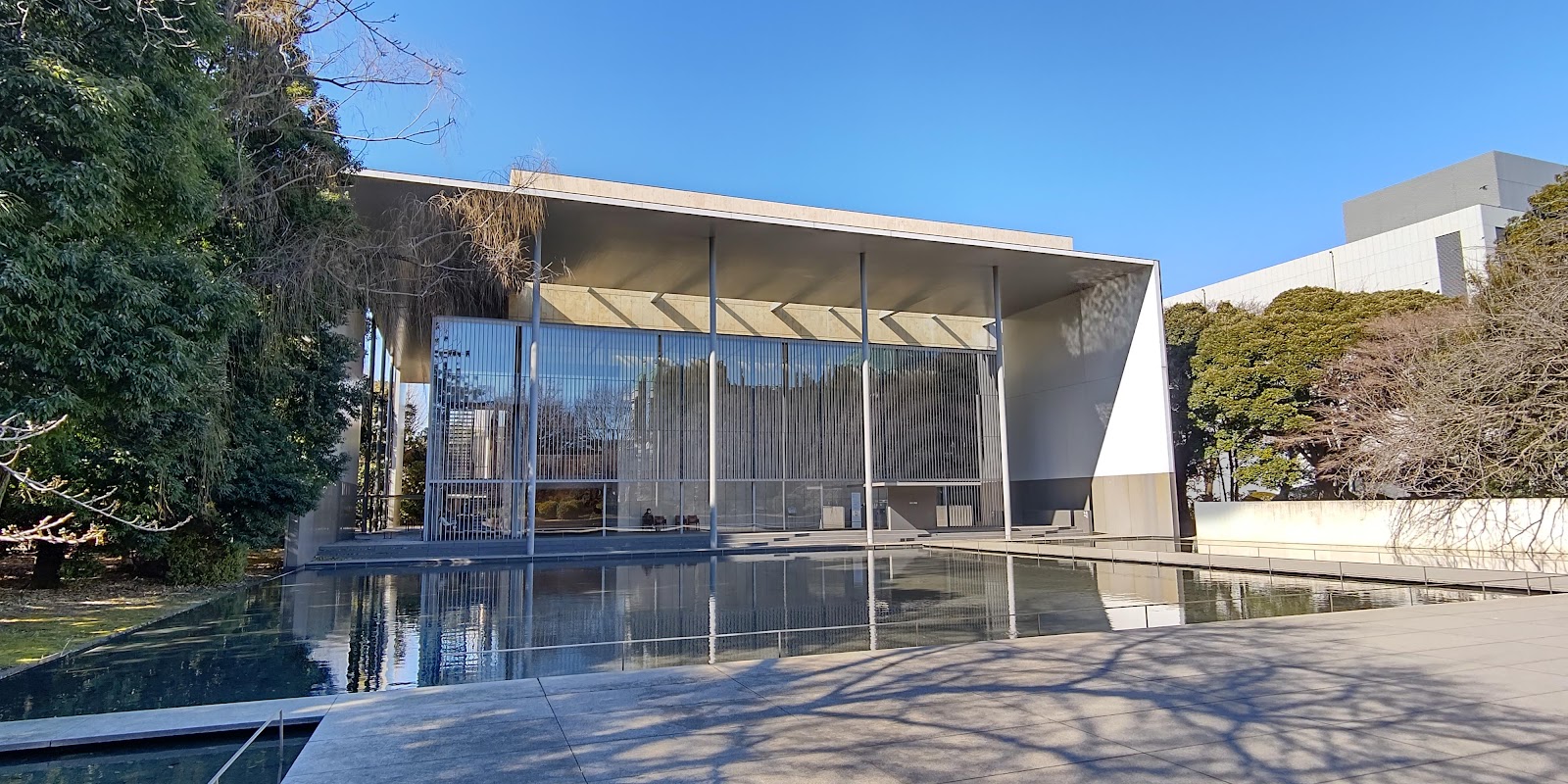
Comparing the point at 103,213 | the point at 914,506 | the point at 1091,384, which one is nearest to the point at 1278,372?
the point at 1091,384

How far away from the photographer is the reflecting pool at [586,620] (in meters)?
6.76

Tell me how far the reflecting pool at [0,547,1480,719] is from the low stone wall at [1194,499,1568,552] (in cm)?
760

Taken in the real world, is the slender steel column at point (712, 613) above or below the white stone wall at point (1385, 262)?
below

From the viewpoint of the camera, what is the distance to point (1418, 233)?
43.0 metres

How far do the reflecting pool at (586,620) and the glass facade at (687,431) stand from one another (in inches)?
252

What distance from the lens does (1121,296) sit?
2717cm

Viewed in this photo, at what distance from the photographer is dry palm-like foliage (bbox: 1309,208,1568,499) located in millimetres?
15969

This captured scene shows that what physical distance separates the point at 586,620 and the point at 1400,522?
1847 centimetres

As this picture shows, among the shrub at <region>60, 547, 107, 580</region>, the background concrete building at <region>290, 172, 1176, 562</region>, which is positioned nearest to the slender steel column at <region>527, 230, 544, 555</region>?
the background concrete building at <region>290, 172, 1176, 562</region>

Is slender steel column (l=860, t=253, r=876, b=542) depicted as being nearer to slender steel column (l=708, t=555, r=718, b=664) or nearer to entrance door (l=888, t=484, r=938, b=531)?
entrance door (l=888, t=484, r=938, b=531)

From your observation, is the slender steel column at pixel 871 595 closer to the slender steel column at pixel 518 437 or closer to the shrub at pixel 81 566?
the slender steel column at pixel 518 437

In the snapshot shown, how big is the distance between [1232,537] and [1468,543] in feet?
20.4

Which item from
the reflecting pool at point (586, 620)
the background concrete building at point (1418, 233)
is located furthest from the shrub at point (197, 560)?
the background concrete building at point (1418, 233)

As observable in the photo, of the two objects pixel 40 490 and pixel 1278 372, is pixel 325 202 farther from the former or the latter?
pixel 1278 372
